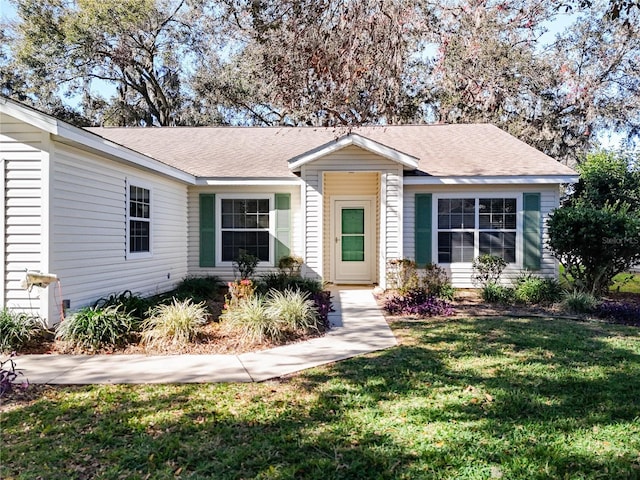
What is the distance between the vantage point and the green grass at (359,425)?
9.09ft

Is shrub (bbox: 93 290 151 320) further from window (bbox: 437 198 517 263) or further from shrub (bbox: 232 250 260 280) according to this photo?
window (bbox: 437 198 517 263)

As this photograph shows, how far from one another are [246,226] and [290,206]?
1209 mm

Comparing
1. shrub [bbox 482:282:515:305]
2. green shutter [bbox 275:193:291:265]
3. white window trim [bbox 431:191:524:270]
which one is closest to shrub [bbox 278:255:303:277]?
green shutter [bbox 275:193:291:265]

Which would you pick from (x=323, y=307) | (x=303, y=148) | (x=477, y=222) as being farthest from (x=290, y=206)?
(x=477, y=222)

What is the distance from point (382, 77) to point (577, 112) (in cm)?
1715

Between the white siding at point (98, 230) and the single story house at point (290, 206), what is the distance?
27 mm

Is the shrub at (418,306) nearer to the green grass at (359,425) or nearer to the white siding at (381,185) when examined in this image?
the white siding at (381,185)

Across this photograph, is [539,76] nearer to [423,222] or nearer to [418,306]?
[423,222]

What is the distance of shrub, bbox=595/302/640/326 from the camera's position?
7334 millimetres

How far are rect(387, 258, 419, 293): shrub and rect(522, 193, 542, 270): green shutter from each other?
270 cm

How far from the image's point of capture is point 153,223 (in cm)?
901

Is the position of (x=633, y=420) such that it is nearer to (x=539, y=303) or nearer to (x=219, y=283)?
(x=539, y=303)

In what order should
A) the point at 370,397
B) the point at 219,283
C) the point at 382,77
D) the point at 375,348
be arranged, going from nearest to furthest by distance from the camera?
the point at 370,397, the point at 375,348, the point at 382,77, the point at 219,283

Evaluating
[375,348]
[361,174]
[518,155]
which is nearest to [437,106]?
[518,155]
